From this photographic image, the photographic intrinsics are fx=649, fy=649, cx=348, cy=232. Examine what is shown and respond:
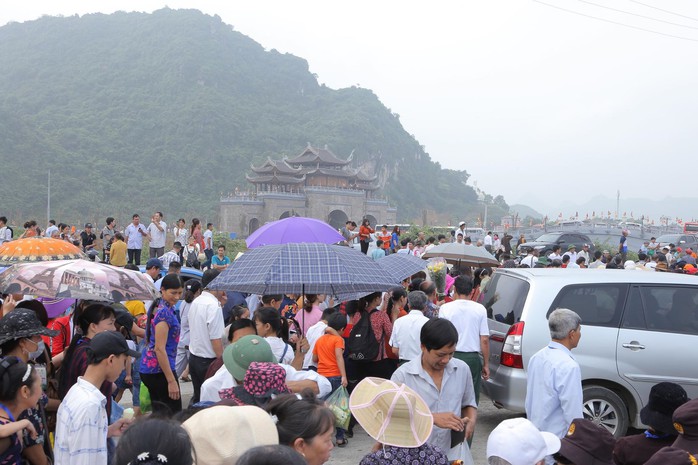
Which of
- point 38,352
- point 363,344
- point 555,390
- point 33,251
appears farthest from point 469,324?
point 33,251

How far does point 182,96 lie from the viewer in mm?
92812

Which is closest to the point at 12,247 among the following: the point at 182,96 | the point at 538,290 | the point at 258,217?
the point at 538,290

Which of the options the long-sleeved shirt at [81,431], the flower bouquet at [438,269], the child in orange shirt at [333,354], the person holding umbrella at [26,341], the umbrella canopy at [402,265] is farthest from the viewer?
the flower bouquet at [438,269]

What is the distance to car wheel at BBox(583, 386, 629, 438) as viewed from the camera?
5.81m

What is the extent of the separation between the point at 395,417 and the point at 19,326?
2380 mm

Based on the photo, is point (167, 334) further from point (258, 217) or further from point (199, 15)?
point (199, 15)

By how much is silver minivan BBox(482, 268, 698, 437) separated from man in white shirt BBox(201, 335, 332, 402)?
98.5 inches

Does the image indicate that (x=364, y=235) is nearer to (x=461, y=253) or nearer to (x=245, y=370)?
(x=461, y=253)

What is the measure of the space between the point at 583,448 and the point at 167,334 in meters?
3.55

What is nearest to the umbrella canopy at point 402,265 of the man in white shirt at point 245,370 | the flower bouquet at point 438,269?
the flower bouquet at point 438,269

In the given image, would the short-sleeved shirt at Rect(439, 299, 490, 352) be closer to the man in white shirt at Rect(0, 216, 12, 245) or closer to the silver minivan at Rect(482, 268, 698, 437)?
the silver minivan at Rect(482, 268, 698, 437)

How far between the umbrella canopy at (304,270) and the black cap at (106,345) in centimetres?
219

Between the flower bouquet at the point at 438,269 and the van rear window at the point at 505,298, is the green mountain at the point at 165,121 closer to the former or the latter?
the flower bouquet at the point at 438,269

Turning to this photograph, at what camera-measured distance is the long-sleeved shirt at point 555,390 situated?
13.2ft
